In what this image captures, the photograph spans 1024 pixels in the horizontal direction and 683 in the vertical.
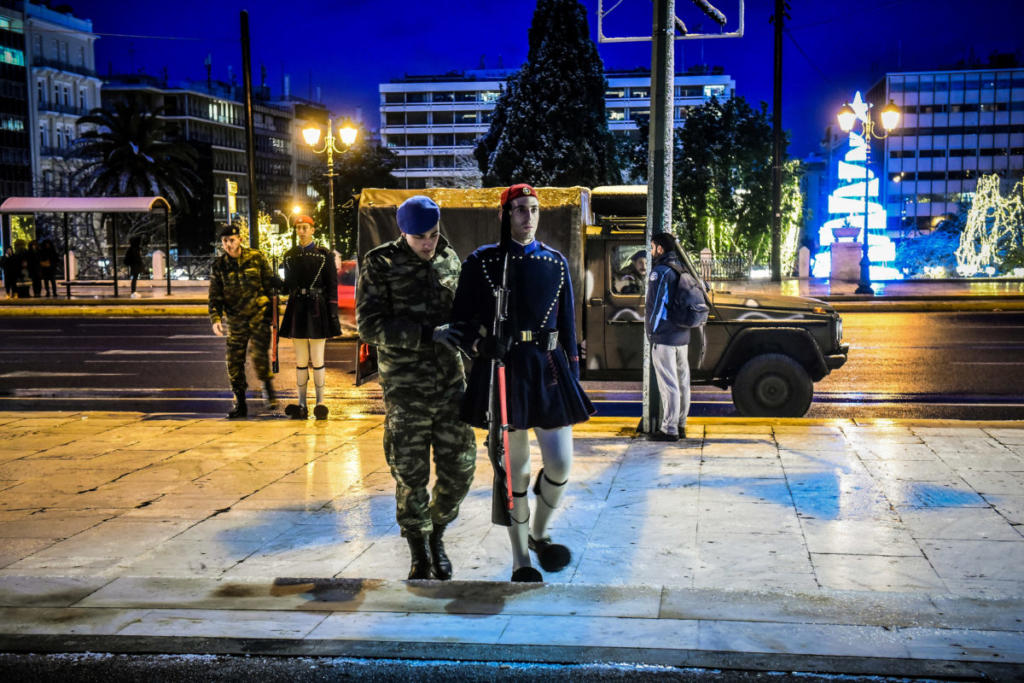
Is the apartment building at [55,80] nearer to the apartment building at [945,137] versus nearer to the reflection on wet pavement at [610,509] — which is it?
the apartment building at [945,137]

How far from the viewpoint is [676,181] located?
54562 millimetres

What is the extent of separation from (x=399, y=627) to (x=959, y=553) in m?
2.97

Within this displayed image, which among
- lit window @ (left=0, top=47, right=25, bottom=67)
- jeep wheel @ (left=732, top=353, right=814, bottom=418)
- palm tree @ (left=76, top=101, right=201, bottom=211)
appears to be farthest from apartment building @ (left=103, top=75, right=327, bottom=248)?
jeep wheel @ (left=732, top=353, right=814, bottom=418)

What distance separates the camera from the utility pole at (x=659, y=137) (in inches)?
373

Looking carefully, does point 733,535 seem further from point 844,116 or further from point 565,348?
point 844,116

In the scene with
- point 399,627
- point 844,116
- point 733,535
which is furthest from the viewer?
point 844,116

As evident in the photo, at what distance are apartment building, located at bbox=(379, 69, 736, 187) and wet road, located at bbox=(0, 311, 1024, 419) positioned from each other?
411ft

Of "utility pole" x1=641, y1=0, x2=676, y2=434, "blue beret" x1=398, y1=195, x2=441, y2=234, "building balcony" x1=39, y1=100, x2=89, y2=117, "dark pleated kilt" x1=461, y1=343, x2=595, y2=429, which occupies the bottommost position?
"dark pleated kilt" x1=461, y1=343, x2=595, y2=429

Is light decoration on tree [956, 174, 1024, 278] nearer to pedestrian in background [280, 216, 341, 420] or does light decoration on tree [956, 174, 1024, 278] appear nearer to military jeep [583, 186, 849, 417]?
military jeep [583, 186, 849, 417]

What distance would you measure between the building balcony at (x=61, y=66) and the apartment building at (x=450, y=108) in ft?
142

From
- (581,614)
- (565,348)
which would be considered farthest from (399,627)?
(565,348)

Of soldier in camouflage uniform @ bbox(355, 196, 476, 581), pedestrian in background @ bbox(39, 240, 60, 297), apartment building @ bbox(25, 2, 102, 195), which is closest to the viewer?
soldier in camouflage uniform @ bbox(355, 196, 476, 581)

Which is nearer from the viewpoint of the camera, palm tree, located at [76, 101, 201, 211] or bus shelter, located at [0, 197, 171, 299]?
bus shelter, located at [0, 197, 171, 299]

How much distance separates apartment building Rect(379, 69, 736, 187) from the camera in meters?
145
